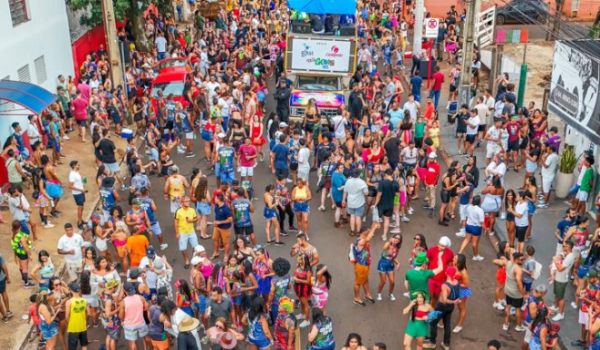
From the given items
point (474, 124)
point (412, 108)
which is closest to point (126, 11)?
point (412, 108)

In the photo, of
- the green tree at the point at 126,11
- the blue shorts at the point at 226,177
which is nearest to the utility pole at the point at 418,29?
the green tree at the point at 126,11

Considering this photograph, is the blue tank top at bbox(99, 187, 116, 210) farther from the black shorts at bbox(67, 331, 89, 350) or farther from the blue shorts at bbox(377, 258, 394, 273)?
the blue shorts at bbox(377, 258, 394, 273)

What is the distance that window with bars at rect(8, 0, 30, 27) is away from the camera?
20578 millimetres

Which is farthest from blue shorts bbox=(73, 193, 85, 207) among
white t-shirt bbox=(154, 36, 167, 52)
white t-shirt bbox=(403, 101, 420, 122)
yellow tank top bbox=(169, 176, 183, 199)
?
white t-shirt bbox=(154, 36, 167, 52)

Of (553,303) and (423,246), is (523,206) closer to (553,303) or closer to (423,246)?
(553,303)

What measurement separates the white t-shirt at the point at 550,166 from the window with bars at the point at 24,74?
45.8ft

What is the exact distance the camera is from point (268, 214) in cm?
1480

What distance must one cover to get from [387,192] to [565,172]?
15.9 feet

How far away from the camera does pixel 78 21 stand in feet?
90.9

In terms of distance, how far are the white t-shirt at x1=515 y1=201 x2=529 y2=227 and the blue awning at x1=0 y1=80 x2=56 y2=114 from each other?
35.8ft

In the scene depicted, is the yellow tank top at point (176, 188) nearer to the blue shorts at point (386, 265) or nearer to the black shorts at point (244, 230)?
the black shorts at point (244, 230)

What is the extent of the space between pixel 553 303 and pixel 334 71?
11.0 metres

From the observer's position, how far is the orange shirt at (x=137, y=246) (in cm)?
1288

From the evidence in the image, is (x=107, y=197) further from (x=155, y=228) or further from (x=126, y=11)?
(x=126, y=11)
